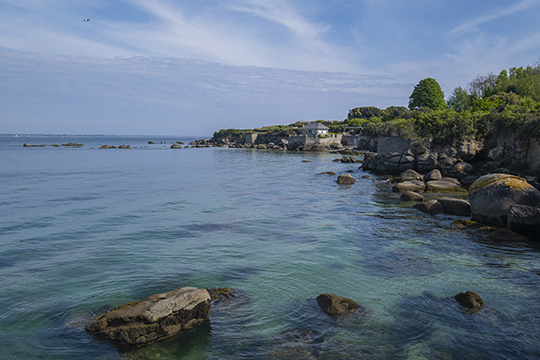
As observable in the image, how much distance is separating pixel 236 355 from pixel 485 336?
5.38m

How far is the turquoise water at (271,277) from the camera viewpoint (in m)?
6.96

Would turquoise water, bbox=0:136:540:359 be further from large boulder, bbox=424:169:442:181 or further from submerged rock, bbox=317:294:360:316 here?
large boulder, bbox=424:169:442:181

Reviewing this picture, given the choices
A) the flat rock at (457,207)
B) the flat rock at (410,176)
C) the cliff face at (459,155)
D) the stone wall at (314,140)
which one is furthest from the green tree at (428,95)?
the flat rock at (457,207)

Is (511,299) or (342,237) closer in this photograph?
(511,299)

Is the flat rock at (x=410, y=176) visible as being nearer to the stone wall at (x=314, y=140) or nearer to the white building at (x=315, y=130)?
the stone wall at (x=314, y=140)

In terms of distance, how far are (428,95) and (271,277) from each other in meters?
79.9

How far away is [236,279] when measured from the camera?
10.4 metres

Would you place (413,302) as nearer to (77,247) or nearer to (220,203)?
(77,247)

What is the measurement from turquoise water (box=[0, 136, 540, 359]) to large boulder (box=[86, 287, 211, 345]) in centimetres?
21

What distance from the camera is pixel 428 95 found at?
7781 centimetres

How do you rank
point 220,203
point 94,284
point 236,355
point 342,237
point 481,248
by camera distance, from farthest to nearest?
point 220,203 < point 342,237 < point 481,248 < point 94,284 < point 236,355

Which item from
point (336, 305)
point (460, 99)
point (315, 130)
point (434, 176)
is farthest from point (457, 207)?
point (315, 130)

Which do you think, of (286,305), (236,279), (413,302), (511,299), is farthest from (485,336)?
(236,279)

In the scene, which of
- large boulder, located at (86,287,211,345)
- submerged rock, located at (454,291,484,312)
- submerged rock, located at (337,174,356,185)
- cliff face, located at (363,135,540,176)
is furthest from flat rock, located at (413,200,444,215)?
large boulder, located at (86,287,211,345)
